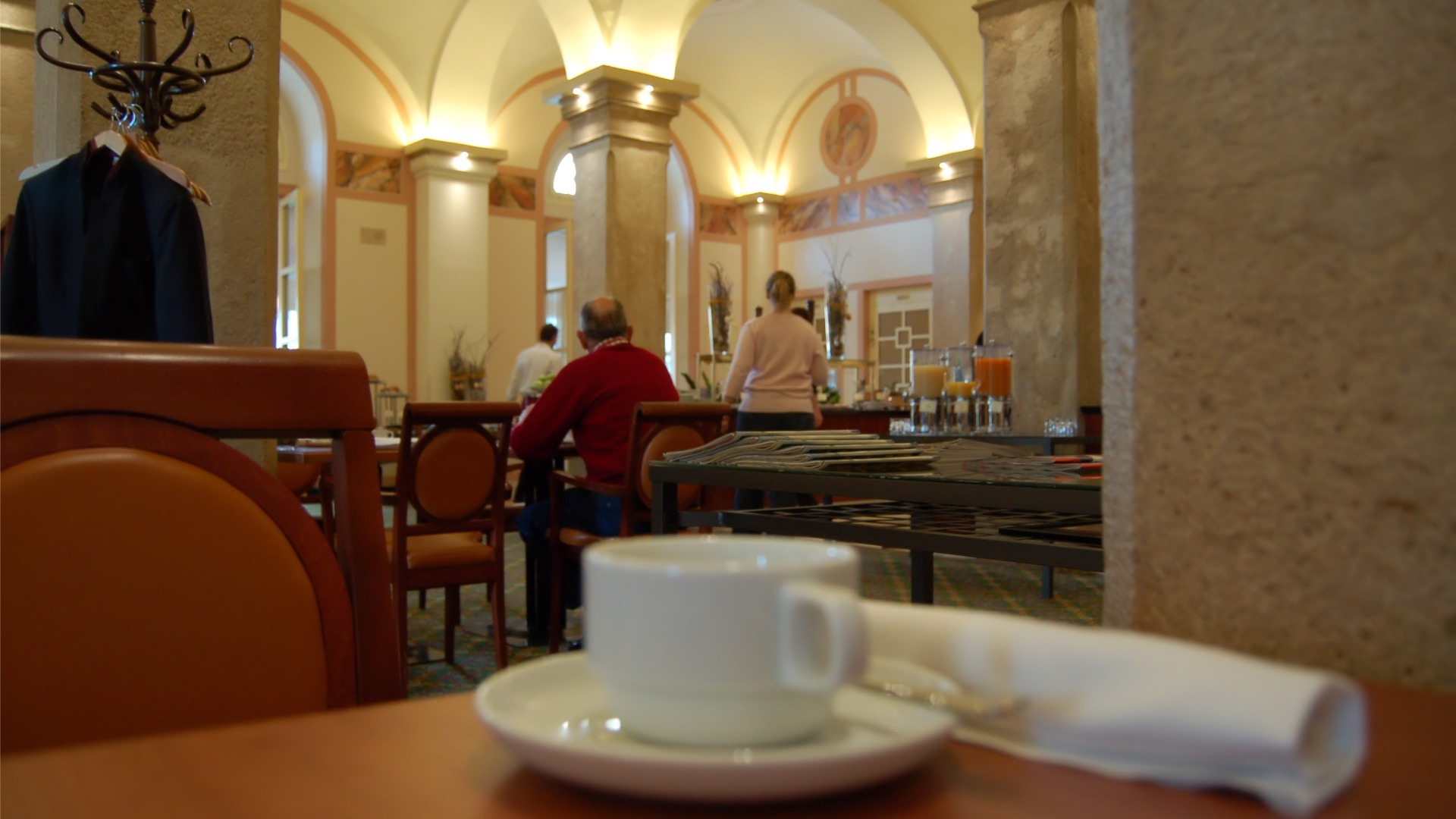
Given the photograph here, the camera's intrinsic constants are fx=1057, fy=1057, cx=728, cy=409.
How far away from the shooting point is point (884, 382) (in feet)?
47.6

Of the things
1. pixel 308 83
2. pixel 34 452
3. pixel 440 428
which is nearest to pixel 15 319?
pixel 440 428

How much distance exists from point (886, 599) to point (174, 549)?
451 centimetres

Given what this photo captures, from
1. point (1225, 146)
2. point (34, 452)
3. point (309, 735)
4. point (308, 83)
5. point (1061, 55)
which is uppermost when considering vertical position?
point (308, 83)

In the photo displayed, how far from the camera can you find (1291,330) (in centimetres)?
60

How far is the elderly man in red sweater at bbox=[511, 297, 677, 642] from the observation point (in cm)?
401

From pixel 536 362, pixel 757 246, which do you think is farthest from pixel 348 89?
pixel 757 246

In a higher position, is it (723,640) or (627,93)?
(627,93)

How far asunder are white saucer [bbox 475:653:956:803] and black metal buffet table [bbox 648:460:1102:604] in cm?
91

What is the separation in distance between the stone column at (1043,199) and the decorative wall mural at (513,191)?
8227 mm

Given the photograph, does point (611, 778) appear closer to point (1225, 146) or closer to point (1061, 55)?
point (1225, 146)

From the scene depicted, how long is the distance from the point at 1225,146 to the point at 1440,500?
228 millimetres

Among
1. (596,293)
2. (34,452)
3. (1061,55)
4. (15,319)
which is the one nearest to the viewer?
(34,452)

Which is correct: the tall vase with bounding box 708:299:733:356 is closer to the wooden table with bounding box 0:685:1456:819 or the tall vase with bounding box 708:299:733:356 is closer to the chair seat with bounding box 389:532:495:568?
the chair seat with bounding box 389:532:495:568

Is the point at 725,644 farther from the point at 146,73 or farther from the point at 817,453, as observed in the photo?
the point at 146,73
